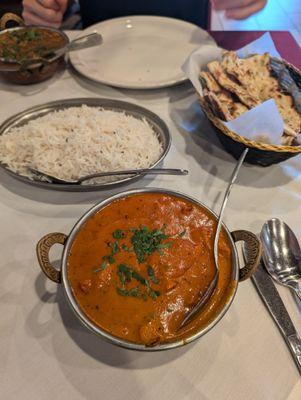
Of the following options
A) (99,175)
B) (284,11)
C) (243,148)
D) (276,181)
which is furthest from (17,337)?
(284,11)

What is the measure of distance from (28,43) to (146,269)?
5.32 ft

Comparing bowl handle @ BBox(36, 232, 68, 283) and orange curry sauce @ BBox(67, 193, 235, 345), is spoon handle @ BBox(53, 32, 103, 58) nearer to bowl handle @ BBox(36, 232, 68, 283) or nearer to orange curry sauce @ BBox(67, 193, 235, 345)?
orange curry sauce @ BBox(67, 193, 235, 345)

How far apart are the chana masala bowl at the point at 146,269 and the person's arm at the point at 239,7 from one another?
158cm

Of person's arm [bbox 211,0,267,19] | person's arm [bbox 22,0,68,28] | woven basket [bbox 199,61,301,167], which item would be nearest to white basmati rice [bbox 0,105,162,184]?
woven basket [bbox 199,61,301,167]

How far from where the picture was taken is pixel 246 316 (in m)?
1.04

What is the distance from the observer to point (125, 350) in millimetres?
962

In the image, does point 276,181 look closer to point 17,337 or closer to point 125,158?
point 125,158

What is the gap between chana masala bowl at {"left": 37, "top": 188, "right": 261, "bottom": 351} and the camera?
87 cm

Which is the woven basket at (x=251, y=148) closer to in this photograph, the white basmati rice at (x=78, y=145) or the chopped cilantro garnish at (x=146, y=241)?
the white basmati rice at (x=78, y=145)

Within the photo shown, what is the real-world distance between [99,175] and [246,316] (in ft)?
2.28

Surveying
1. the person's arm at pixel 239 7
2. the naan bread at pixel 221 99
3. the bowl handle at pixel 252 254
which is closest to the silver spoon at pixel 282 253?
the bowl handle at pixel 252 254

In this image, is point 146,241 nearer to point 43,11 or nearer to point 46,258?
point 46,258

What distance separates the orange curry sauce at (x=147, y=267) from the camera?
88cm

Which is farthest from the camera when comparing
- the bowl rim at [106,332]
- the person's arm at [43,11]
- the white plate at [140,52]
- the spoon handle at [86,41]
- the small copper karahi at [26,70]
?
the person's arm at [43,11]
